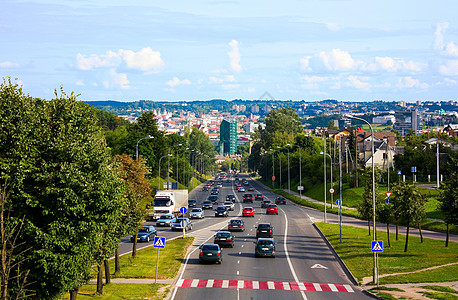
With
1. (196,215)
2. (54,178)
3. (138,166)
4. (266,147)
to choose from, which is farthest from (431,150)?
(54,178)

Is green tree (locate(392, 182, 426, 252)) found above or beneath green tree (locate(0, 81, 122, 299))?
beneath

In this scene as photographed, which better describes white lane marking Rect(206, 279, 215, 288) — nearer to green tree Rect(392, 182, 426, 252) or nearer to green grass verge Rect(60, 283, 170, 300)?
green grass verge Rect(60, 283, 170, 300)

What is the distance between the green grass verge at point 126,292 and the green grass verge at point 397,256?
12.8 meters

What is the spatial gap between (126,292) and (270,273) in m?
10.9

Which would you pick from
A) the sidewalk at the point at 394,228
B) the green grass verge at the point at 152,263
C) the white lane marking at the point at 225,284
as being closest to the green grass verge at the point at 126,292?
the green grass verge at the point at 152,263

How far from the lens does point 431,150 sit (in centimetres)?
11912

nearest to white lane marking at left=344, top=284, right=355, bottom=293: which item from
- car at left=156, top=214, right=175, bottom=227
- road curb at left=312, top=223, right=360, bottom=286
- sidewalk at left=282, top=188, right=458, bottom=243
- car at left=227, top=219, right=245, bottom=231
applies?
road curb at left=312, top=223, right=360, bottom=286

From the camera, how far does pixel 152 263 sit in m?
41.2

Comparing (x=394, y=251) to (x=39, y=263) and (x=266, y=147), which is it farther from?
(x=266, y=147)

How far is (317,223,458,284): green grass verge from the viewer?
36.3 metres

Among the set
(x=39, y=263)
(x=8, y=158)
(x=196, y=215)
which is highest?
(x=8, y=158)

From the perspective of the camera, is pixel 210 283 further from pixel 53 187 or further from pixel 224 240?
pixel 224 240

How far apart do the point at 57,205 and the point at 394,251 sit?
3099 centimetres

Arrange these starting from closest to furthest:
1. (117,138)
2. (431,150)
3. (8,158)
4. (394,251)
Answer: (8,158), (394,251), (431,150), (117,138)
